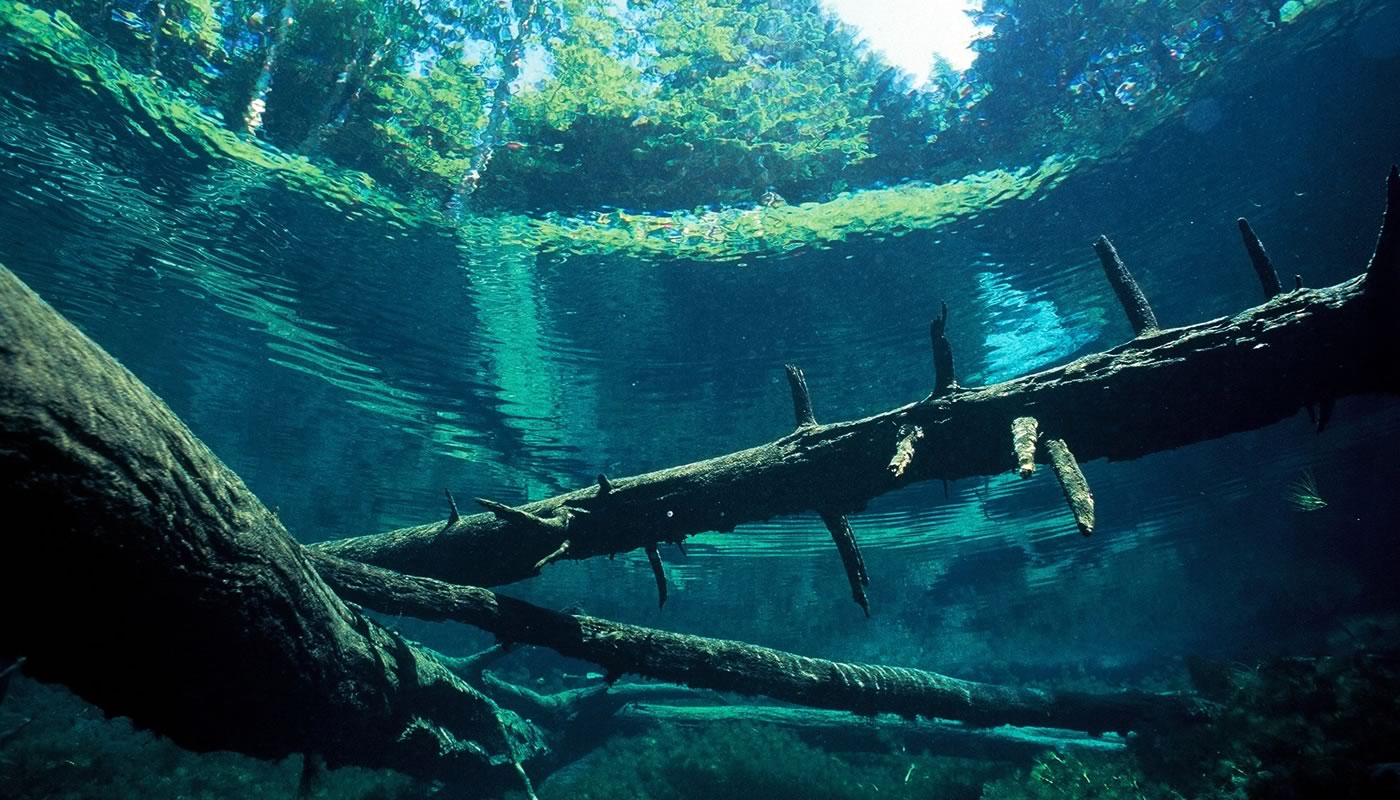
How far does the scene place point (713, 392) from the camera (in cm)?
1573

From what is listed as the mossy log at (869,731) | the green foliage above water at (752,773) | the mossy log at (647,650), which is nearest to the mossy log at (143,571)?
the mossy log at (647,650)

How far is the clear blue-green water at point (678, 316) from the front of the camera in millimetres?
9945

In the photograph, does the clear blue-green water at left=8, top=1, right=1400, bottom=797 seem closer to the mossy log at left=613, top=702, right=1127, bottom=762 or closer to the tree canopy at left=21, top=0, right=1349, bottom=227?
the tree canopy at left=21, top=0, right=1349, bottom=227

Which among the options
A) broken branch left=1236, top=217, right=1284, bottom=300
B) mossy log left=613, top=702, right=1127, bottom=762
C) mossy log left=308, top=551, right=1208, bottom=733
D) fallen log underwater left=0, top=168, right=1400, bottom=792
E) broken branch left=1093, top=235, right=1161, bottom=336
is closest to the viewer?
fallen log underwater left=0, top=168, right=1400, bottom=792

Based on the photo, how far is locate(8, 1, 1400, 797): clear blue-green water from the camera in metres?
9.95

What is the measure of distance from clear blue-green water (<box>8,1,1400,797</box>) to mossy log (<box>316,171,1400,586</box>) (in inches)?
16.7

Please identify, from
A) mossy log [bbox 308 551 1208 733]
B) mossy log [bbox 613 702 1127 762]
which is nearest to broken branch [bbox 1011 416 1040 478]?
mossy log [bbox 308 551 1208 733]

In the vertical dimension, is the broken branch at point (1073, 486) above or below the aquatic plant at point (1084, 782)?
above

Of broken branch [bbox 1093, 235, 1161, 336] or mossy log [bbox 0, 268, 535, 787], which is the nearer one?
mossy log [bbox 0, 268, 535, 787]

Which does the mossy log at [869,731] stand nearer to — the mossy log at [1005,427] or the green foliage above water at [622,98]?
the mossy log at [1005,427]

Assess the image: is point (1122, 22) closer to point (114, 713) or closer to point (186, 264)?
point (114, 713)

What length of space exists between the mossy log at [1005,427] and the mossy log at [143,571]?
245cm

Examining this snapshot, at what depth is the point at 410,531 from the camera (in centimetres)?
738

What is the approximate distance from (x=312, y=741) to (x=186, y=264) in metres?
13.1
